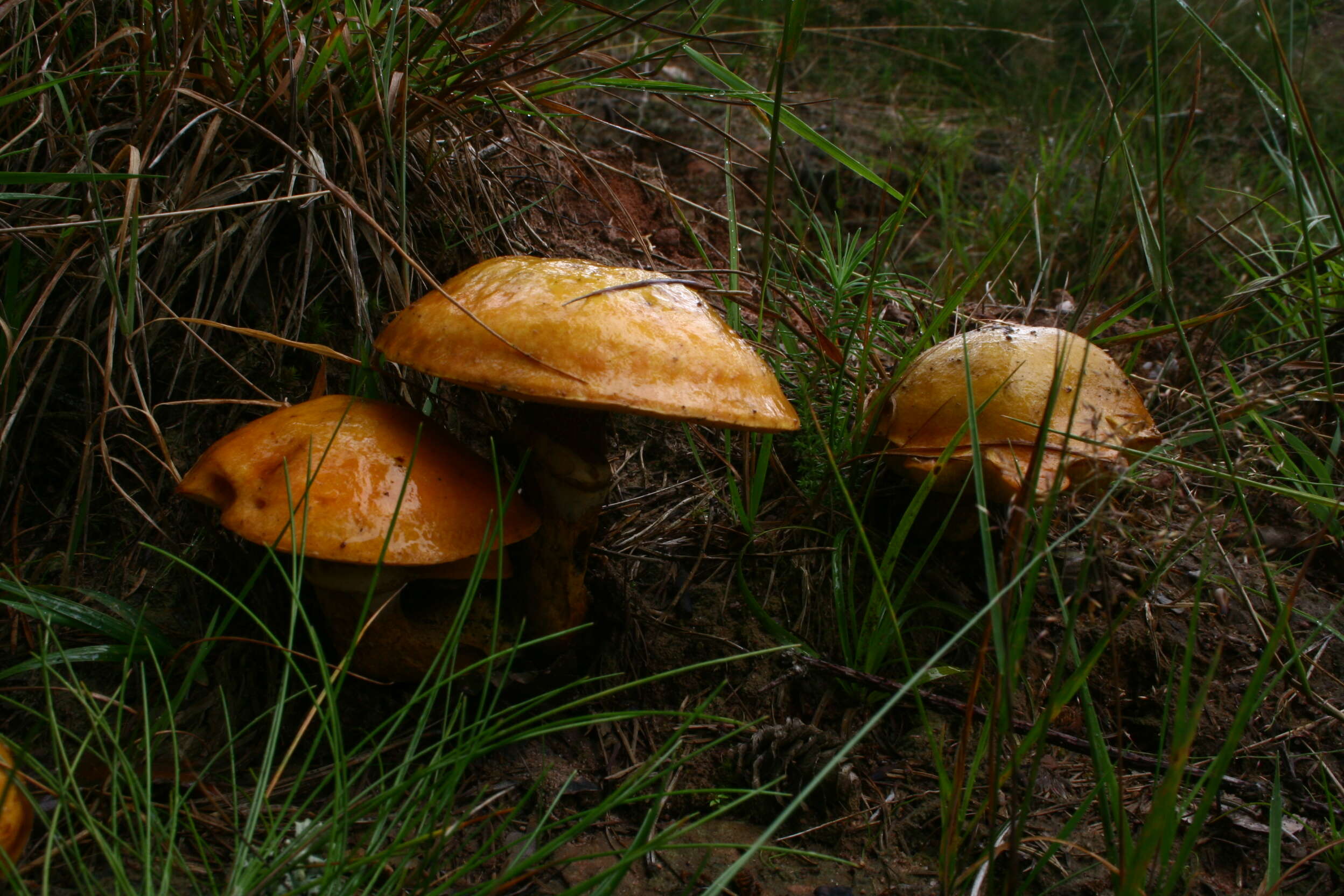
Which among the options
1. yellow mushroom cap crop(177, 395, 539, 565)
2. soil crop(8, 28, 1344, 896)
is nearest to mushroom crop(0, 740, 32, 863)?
soil crop(8, 28, 1344, 896)

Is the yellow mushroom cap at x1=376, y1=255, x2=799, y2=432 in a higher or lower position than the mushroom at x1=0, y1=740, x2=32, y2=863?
higher

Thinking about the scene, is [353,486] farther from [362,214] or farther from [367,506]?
[362,214]

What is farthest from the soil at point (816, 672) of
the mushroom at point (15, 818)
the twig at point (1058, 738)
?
the mushroom at point (15, 818)

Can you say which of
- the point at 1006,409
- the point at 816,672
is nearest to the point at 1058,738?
the point at 816,672

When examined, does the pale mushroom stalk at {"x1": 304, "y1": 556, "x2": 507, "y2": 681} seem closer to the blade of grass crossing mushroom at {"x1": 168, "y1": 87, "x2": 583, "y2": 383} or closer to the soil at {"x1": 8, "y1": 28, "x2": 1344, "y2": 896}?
the soil at {"x1": 8, "y1": 28, "x2": 1344, "y2": 896}

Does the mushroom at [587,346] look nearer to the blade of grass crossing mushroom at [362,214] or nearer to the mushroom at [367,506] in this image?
the blade of grass crossing mushroom at [362,214]
